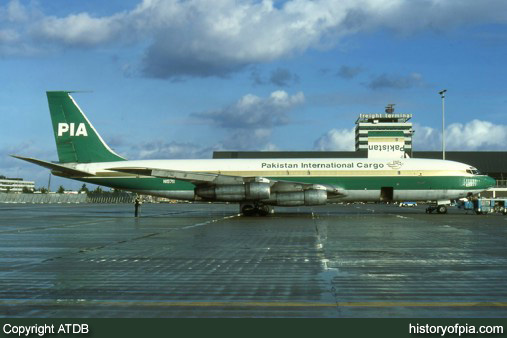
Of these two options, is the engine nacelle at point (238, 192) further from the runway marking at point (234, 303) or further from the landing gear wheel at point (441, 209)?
the runway marking at point (234, 303)

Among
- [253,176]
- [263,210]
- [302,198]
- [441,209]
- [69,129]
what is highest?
[69,129]

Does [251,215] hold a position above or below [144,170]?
below

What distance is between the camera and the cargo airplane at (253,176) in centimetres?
3906

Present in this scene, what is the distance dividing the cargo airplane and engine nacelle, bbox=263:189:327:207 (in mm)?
68

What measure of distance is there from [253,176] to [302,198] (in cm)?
510

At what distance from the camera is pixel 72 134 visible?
43.3 meters

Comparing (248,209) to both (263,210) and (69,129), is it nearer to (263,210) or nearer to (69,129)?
(263,210)

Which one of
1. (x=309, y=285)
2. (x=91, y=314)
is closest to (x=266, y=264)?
(x=309, y=285)

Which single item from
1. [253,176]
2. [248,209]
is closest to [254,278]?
[248,209]

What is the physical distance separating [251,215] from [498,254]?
26807 millimetres

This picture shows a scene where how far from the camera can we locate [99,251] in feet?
54.7

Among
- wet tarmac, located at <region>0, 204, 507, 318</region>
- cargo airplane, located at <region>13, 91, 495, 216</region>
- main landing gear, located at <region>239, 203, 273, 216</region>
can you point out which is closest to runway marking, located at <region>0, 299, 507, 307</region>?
wet tarmac, located at <region>0, 204, 507, 318</region>

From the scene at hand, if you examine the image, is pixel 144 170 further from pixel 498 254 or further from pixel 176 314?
pixel 176 314

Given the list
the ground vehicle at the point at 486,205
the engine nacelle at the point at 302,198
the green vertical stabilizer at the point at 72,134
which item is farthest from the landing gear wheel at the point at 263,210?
the ground vehicle at the point at 486,205
